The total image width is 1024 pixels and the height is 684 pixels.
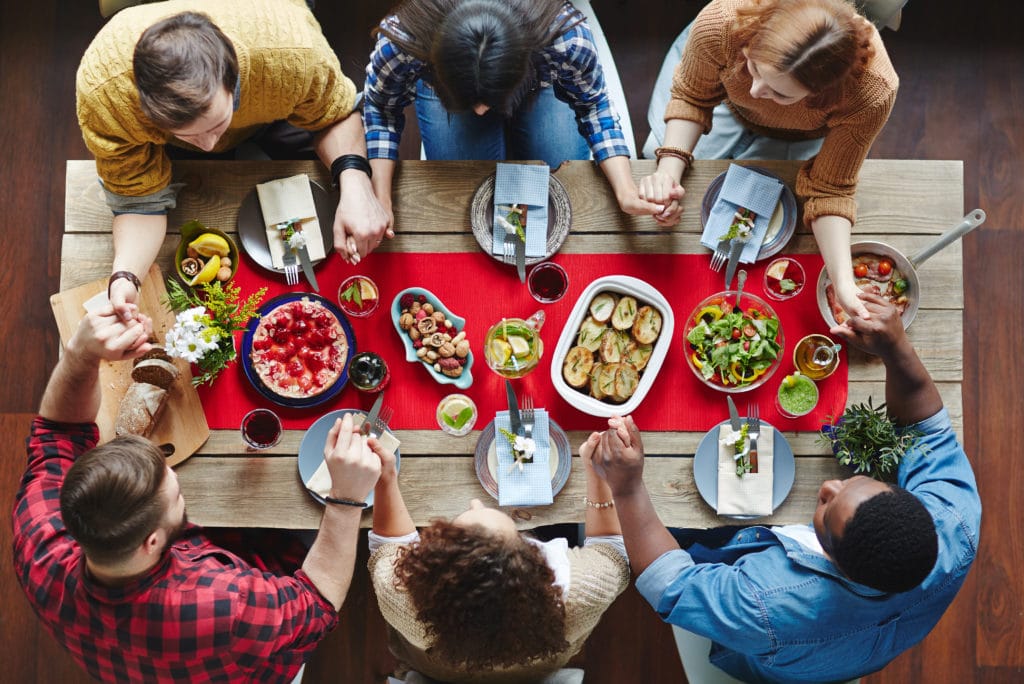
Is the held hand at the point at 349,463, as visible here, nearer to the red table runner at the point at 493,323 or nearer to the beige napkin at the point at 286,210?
the red table runner at the point at 493,323

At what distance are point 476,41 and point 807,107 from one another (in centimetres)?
90

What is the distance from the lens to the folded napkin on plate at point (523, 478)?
1.92 m

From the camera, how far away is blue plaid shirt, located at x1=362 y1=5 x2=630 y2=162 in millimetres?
1964

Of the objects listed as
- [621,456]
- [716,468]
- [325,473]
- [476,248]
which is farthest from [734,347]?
[325,473]

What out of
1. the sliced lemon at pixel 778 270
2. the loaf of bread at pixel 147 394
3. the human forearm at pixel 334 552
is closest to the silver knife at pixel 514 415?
the human forearm at pixel 334 552

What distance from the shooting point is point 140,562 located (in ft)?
5.33

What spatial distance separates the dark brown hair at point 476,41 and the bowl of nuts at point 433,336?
1.73 ft

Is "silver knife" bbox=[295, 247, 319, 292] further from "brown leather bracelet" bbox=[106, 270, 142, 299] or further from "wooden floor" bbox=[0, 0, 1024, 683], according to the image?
"wooden floor" bbox=[0, 0, 1024, 683]

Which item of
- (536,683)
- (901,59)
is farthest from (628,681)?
(901,59)

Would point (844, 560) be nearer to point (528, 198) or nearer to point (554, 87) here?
point (528, 198)

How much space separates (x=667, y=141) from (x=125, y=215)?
1.53 meters

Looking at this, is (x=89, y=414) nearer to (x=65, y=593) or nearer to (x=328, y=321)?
(x=65, y=593)

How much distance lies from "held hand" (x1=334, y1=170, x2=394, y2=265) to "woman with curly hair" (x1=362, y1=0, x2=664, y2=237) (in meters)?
0.08

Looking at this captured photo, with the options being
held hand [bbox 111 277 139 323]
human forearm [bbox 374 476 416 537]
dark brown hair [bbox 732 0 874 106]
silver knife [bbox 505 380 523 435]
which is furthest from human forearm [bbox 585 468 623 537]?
held hand [bbox 111 277 139 323]
